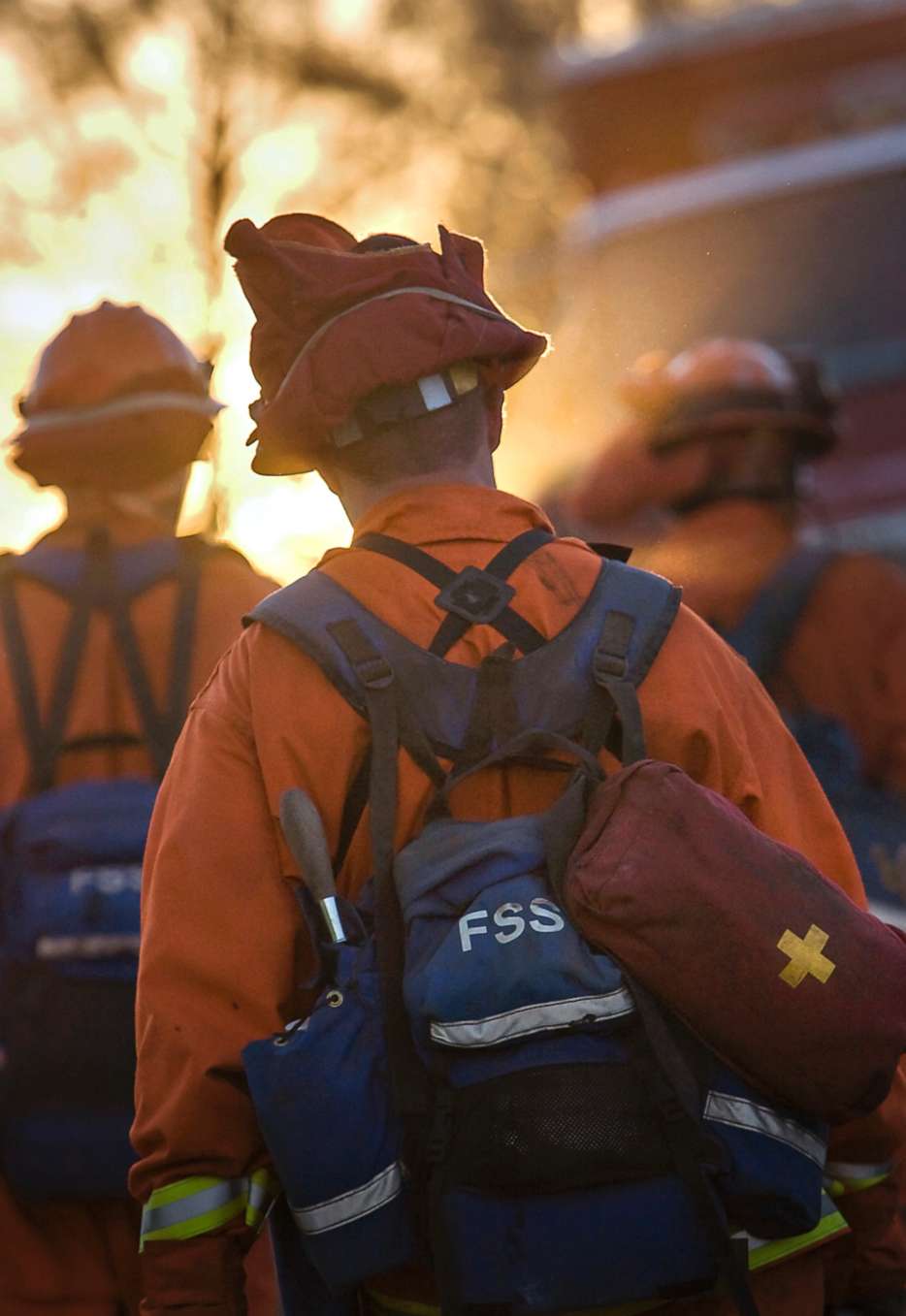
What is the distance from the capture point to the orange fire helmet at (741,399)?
4.86 m

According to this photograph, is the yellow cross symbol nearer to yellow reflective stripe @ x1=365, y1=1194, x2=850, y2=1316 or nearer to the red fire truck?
yellow reflective stripe @ x1=365, y1=1194, x2=850, y2=1316

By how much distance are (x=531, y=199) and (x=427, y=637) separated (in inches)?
548

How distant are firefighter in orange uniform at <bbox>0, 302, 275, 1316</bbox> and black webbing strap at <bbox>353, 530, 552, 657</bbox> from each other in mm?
940

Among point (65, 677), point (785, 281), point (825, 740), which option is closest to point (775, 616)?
point (825, 740)

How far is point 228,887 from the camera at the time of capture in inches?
91.9

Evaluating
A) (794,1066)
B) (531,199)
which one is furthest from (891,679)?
(531,199)

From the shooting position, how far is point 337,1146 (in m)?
2.12

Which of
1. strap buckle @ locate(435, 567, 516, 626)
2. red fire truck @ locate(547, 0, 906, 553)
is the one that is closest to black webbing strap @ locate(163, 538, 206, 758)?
strap buckle @ locate(435, 567, 516, 626)

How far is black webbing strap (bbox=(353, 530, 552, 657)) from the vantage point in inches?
94.1

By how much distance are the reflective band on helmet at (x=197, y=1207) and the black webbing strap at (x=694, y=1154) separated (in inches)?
20.4

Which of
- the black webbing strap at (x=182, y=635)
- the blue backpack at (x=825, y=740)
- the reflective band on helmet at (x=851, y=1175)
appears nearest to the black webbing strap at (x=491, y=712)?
the reflective band on helmet at (x=851, y=1175)

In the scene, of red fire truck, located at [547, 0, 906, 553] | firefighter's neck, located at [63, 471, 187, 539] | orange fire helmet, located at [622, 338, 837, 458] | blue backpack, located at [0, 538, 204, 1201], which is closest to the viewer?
blue backpack, located at [0, 538, 204, 1201]

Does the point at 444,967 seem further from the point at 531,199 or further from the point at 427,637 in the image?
the point at 531,199

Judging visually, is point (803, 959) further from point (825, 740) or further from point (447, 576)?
point (825, 740)
